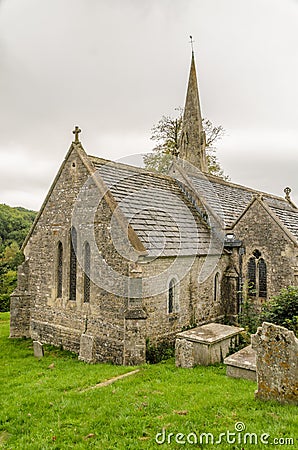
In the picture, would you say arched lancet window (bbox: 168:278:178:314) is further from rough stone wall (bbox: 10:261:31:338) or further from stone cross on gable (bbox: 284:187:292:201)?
stone cross on gable (bbox: 284:187:292:201)

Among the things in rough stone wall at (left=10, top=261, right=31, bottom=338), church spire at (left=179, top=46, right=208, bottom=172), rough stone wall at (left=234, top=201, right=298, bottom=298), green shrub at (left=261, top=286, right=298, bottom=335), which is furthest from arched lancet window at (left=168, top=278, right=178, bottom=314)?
church spire at (left=179, top=46, right=208, bottom=172)

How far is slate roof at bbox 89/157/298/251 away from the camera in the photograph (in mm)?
12766

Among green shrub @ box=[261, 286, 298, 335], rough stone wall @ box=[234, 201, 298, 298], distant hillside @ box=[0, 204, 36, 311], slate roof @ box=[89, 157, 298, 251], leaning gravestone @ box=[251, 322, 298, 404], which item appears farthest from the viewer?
distant hillside @ box=[0, 204, 36, 311]

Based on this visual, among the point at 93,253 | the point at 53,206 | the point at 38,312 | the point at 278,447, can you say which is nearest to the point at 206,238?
the point at 93,253

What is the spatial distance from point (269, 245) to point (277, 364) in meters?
8.76

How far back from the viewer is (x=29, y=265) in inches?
605

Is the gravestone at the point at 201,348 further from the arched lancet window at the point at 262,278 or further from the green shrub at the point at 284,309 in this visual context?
the arched lancet window at the point at 262,278

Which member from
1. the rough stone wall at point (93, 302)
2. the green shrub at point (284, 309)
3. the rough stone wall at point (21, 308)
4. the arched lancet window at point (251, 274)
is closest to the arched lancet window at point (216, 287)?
the rough stone wall at point (93, 302)

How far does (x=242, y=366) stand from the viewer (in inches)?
343

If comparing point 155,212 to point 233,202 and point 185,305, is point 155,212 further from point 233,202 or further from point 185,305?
point 233,202

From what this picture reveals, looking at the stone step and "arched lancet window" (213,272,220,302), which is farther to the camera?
"arched lancet window" (213,272,220,302)

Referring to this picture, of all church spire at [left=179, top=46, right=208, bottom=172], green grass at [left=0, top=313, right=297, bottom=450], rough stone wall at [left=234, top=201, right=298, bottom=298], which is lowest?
green grass at [left=0, top=313, right=297, bottom=450]

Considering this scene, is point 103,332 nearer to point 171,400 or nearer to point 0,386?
point 0,386

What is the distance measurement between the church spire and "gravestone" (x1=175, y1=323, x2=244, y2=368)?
14.8 m
